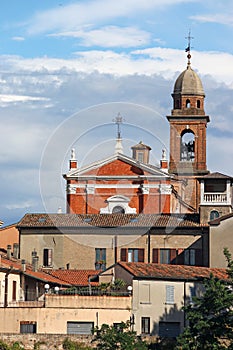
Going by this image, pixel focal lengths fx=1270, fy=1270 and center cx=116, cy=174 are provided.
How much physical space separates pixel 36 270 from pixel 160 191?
1974 cm

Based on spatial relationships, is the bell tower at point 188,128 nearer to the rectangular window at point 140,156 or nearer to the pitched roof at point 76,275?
the rectangular window at point 140,156

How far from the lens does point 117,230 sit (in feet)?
247

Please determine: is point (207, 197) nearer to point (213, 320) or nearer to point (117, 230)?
point (117, 230)

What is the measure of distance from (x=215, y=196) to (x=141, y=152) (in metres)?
16.5

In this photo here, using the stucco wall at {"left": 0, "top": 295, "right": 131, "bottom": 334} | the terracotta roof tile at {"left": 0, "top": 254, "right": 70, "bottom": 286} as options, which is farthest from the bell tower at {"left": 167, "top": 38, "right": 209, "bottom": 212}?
the stucco wall at {"left": 0, "top": 295, "right": 131, "bottom": 334}

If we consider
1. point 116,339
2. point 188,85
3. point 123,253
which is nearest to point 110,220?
point 123,253

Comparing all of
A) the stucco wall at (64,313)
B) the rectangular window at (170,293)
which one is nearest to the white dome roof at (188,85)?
the rectangular window at (170,293)

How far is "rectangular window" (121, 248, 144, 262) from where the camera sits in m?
73.8

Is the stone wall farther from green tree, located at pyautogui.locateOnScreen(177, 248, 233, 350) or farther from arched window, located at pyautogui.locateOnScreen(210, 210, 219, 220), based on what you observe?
arched window, located at pyautogui.locateOnScreen(210, 210, 219, 220)

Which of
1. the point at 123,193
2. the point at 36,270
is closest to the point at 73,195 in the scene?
the point at 123,193

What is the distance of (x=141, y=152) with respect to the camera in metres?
91.1

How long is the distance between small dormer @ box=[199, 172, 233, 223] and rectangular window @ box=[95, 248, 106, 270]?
Result: 6.12 metres

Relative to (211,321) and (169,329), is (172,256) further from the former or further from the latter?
(211,321)

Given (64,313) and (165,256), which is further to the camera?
(165,256)
